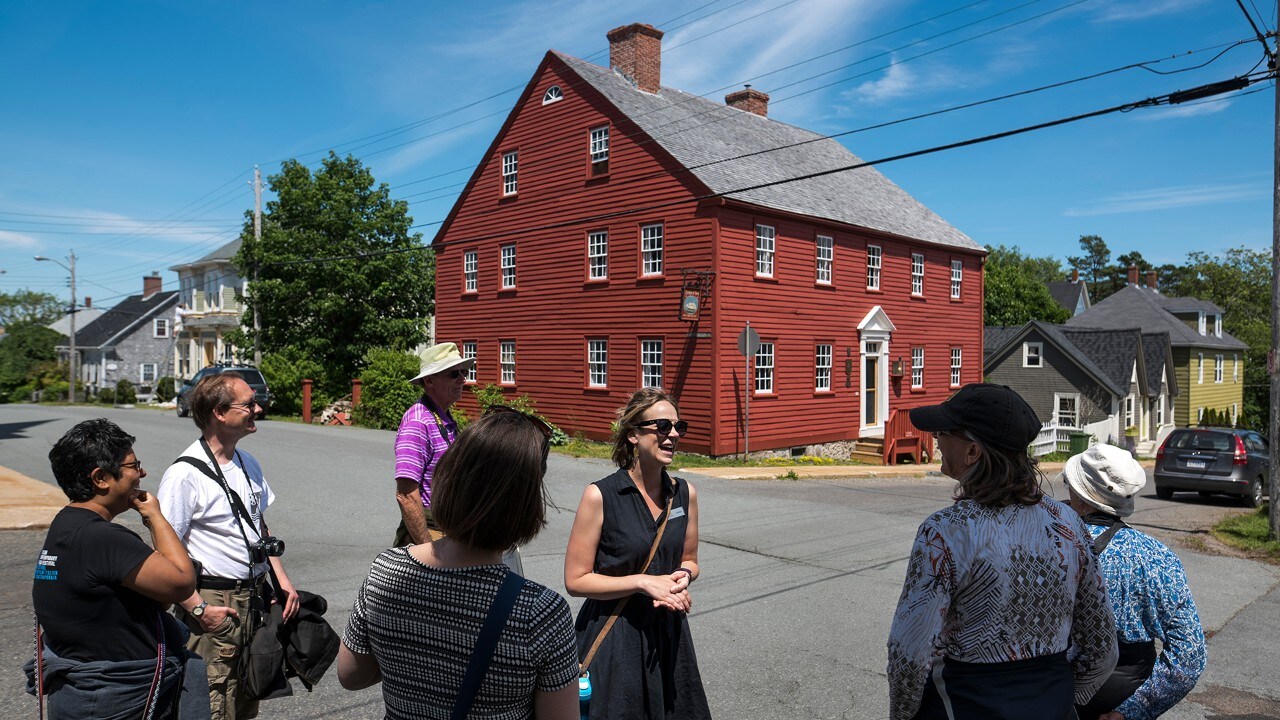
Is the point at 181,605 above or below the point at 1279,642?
above

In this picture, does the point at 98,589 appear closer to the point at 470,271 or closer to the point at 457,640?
the point at 457,640

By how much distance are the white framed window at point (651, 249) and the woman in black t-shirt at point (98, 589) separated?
19.6m

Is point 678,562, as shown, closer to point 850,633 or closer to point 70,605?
point 70,605

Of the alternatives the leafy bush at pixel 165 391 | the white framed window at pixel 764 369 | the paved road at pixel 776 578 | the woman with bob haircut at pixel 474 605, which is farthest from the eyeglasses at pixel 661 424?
the leafy bush at pixel 165 391

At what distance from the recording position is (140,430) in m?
24.2

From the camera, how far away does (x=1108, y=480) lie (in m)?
3.05

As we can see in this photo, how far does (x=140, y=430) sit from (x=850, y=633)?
23789 mm

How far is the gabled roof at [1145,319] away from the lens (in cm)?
4881

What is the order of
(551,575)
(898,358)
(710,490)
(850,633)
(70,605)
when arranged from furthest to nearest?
(898,358) → (710,490) → (551,575) → (850,633) → (70,605)

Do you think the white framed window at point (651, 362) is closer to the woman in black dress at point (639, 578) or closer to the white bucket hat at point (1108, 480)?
the woman in black dress at point (639, 578)

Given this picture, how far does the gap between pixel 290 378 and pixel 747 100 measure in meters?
20.5

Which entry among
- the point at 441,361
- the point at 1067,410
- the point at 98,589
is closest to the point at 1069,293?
the point at 1067,410

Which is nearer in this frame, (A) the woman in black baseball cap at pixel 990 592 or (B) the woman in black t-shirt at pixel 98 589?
(A) the woman in black baseball cap at pixel 990 592

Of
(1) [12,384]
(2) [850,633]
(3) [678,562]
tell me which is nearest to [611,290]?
(2) [850,633]
